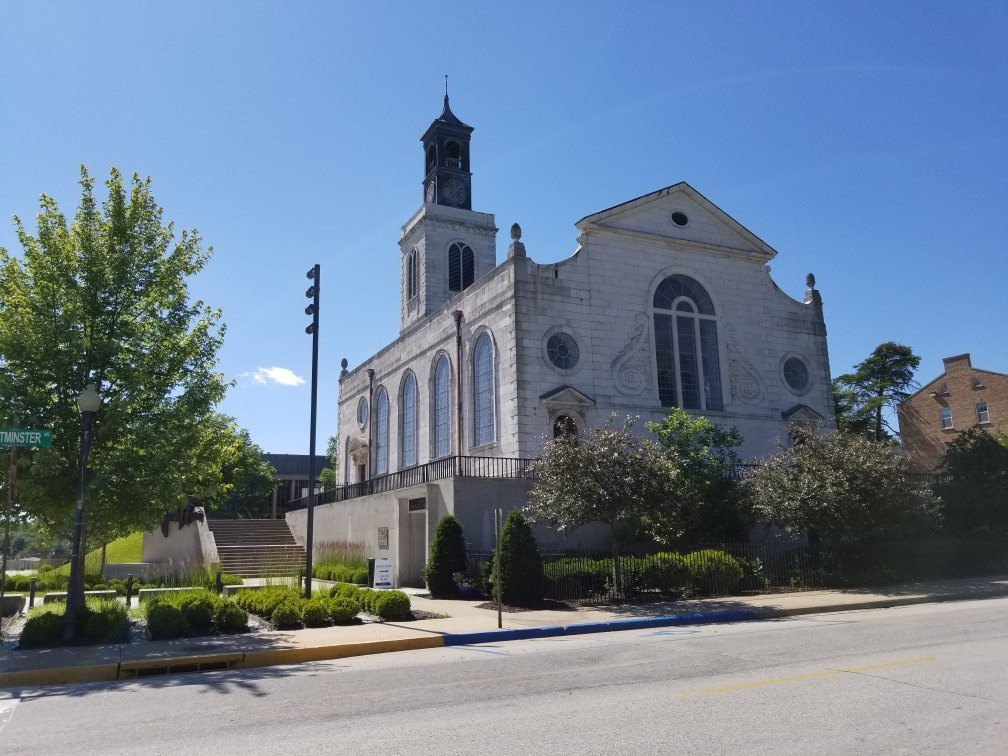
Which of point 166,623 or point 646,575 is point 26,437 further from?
point 646,575

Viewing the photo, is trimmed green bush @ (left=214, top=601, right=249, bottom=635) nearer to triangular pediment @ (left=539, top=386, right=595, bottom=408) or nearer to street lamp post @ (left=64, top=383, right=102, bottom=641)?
street lamp post @ (left=64, top=383, right=102, bottom=641)

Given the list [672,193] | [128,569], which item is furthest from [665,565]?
[128,569]

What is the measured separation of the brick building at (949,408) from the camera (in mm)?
46344

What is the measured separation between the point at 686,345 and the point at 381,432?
1758 cm

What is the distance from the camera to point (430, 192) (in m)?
46.2

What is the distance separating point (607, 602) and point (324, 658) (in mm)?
8747

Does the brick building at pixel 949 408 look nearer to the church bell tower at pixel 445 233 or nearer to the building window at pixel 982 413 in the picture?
the building window at pixel 982 413

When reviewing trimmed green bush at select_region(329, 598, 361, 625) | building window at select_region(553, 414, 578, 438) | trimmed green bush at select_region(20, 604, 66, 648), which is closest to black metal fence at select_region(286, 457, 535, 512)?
building window at select_region(553, 414, 578, 438)

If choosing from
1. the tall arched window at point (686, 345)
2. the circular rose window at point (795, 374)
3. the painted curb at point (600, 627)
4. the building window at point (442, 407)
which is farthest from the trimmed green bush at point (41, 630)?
the circular rose window at point (795, 374)

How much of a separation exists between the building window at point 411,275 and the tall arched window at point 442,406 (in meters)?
12.5

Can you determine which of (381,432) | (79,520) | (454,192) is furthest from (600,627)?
(454,192)

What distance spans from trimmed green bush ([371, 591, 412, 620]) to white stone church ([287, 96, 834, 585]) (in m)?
6.58

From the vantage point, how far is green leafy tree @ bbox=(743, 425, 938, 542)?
71.1 ft

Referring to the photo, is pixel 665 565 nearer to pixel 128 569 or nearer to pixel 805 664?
pixel 805 664
